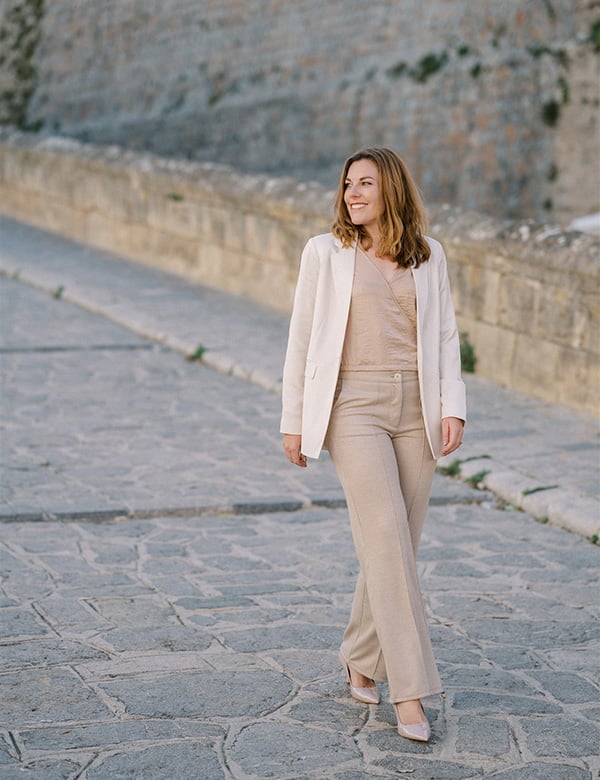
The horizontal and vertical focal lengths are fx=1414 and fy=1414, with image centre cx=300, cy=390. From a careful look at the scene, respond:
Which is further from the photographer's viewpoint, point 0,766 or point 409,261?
point 409,261

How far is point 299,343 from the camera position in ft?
13.3

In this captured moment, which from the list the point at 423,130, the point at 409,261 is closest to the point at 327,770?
the point at 409,261

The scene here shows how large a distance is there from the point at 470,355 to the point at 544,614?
401 centimetres

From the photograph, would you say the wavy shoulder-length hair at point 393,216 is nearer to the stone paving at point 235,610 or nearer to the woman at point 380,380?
the woman at point 380,380

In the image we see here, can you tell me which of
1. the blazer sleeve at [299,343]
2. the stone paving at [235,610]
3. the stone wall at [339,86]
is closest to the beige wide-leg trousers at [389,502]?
the blazer sleeve at [299,343]

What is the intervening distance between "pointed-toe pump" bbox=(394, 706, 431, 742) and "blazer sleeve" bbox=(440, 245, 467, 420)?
2.82 ft

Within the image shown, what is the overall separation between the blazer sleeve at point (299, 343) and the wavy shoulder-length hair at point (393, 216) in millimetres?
125

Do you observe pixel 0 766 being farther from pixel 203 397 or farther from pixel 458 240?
pixel 458 240

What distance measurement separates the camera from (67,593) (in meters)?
5.06

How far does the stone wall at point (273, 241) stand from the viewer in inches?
311

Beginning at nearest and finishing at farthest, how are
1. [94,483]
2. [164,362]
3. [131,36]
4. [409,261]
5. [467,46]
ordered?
[409,261] < [94,483] < [164,362] < [467,46] < [131,36]

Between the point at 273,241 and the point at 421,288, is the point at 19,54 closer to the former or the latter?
the point at 273,241

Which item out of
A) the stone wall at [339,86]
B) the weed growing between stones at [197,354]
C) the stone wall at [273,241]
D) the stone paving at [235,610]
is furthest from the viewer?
the stone wall at [339,86]

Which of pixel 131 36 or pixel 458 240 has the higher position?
pixel 131 36
